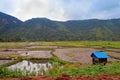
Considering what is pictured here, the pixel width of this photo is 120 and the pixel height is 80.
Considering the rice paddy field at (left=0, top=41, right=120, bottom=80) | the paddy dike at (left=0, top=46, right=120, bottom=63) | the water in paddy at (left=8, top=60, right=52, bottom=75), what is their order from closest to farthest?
the rice paddy field at (left=0, top=41, right=120, bottom=80) → the water in paddy at (left=8, top=60, right=52, bottom=75) → the paddy dike at (left=0, top=46, right=120, bottom=63)

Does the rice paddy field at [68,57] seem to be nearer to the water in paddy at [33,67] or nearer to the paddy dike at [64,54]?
the paddy dike at [64,54]

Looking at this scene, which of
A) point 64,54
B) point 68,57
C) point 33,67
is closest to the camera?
point 33,67

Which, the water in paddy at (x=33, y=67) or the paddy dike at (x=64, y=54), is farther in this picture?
the paddy dike at (x=64, y=54)

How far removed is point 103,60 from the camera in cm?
2491

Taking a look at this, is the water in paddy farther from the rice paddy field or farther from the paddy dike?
the paddy dike

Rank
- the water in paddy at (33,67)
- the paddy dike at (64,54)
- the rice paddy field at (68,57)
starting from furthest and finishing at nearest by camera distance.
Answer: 1. the paddy dike at (64,54)
2. the water in paddy at (33,67)
3. the rice paddy field at (68,57)

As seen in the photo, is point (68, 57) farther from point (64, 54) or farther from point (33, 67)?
point (33, 67)

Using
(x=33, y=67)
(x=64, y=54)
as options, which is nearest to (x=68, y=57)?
(x=64, y=54)

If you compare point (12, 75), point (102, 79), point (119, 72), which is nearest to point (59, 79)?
point (102, 79)

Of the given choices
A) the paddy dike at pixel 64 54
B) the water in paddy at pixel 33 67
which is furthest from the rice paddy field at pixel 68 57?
the water in paddy at pixel 33 67

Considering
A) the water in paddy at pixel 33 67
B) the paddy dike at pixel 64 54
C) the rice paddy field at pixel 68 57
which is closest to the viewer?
the rice paddy field at pixel 68 57

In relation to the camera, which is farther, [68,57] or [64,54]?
[64,54]

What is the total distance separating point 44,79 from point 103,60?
14.6 metres

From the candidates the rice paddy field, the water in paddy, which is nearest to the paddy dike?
the rice paddy field
